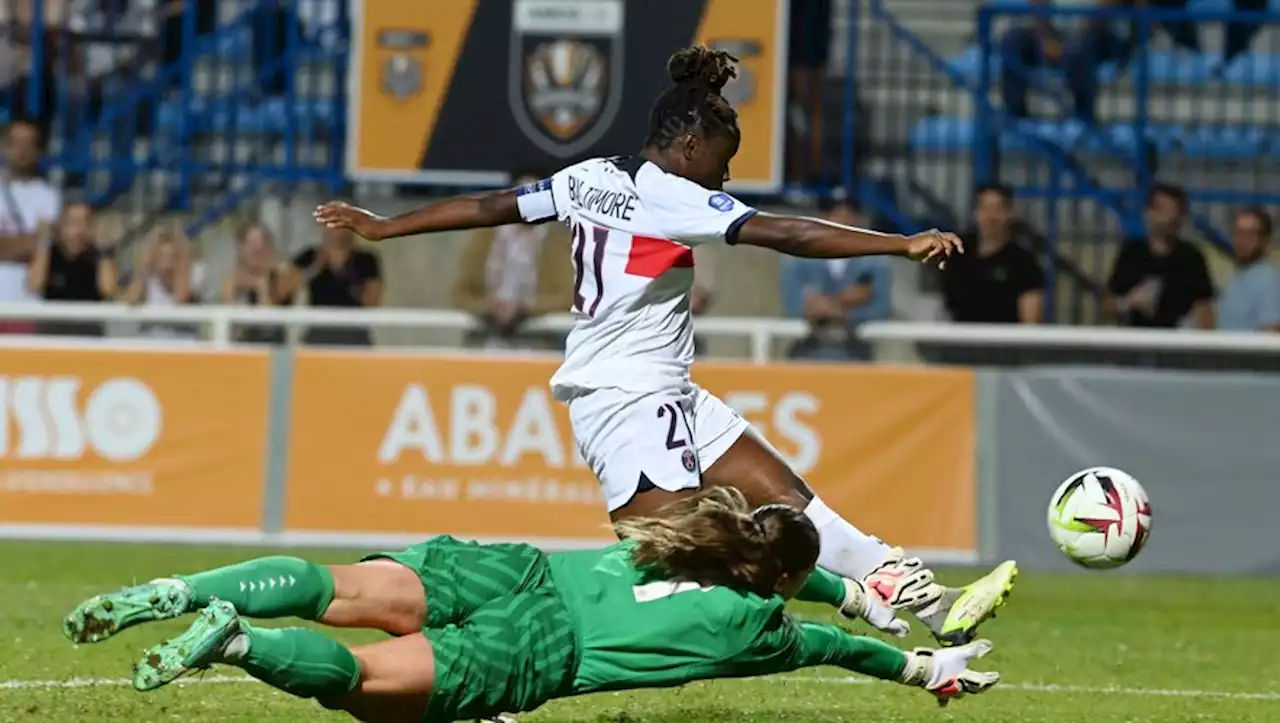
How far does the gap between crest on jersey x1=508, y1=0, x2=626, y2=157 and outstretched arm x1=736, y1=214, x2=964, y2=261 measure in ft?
30.6

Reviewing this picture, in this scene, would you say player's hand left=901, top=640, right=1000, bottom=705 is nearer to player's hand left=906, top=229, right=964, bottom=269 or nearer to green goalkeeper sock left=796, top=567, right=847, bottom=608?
green goalkeeper sock left=796, top=567, right=847, bottom=608

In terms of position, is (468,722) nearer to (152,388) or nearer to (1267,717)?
(1267,717)

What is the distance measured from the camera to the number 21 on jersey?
22.0 feet

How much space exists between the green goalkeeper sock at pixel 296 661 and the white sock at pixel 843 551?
8.72ft

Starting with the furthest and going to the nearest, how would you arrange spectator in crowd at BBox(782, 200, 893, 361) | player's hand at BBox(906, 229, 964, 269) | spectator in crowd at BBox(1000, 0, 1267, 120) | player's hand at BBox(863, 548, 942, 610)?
spectator in crowd at BBox(1000, 0, 1267, 120)
spectator in crowd at BBox(782, 200, 893, 361)
player's hand at BBox(863, 548, 942, 610)
player's hand at BBox(906, 229, 964, 269)

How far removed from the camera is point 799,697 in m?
9.04

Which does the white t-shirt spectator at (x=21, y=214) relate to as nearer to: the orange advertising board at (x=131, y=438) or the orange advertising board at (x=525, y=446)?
the orange advertising board at (x=131, y=438)

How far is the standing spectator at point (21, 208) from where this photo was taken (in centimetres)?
1612

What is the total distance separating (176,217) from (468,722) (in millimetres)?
11011

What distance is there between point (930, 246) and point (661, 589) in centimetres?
154

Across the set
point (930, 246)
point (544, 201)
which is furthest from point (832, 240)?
point (544, 201)

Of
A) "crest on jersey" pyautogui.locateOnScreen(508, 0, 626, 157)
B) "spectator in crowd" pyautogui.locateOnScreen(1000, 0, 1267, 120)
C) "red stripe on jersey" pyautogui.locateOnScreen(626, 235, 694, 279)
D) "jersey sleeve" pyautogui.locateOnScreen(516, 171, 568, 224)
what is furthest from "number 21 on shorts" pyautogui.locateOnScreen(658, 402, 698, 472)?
"spectator in crowd" pyautogui.locateOnScreen(1000, 0, 1267, 120)

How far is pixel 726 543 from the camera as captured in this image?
671 cm

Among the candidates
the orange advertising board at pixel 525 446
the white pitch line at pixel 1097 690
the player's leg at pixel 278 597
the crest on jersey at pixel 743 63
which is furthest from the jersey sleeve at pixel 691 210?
the crest on jersey at pixel 743 63
